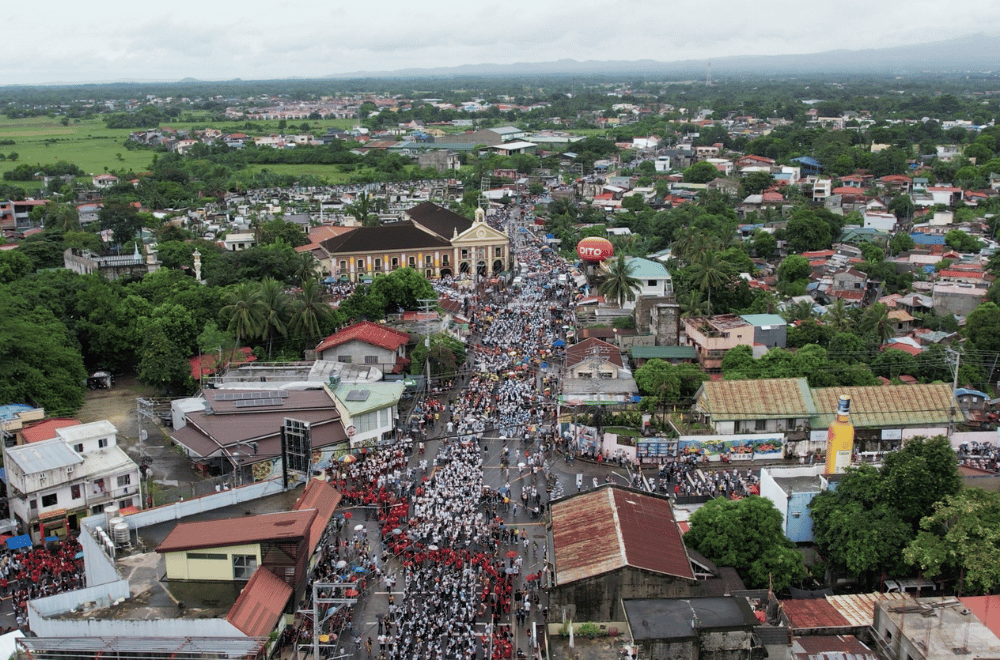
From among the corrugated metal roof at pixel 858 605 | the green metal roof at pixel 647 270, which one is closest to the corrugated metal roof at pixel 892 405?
the corrugated metal roof at pixel 858 605

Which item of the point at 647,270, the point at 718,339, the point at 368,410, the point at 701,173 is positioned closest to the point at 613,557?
the point at 368,410

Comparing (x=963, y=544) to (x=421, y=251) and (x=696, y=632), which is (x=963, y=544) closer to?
(x=696, y=632)

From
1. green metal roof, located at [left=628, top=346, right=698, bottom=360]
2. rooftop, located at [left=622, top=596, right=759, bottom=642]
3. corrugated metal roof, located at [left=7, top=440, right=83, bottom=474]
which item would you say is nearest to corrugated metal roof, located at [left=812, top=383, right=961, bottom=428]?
green metal roof, located at [left=628, top=346, right=698, bottom=360]

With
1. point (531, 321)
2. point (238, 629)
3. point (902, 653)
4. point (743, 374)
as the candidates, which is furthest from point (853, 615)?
point (531, 321)

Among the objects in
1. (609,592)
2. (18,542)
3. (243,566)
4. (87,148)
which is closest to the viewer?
(243,566)

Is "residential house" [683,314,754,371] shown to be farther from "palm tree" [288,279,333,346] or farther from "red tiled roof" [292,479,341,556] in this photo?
"red tiled roof" [292,479,341,556]

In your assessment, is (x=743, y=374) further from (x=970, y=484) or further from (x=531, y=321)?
(x=531, y=321)
